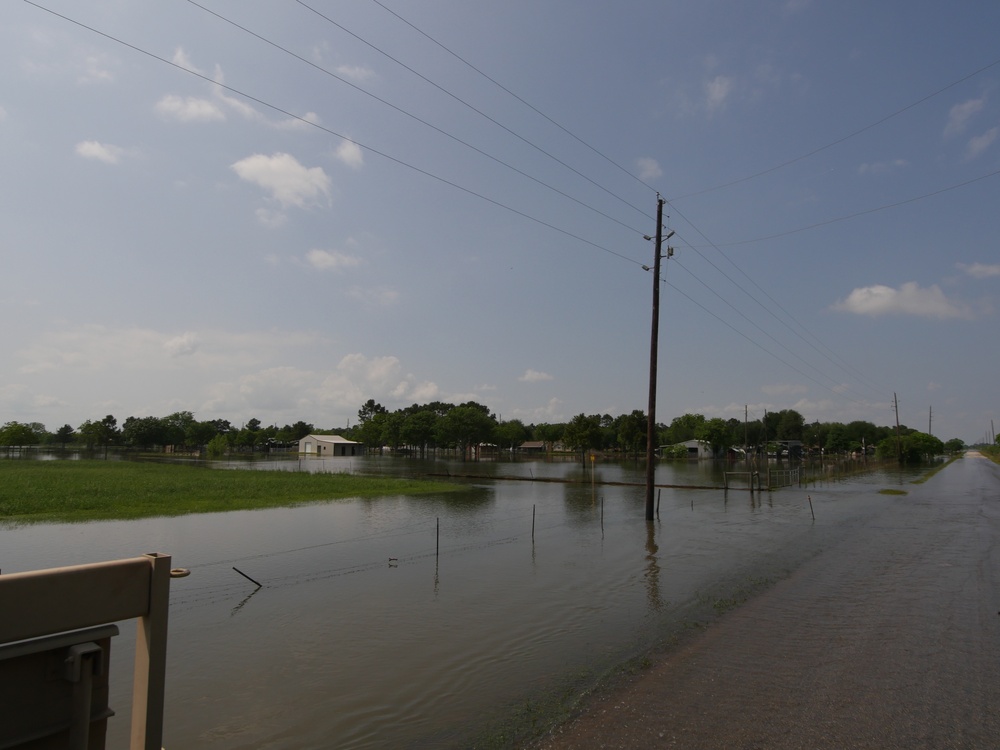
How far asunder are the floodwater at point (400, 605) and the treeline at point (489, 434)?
286 ft

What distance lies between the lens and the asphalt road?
6773 millimetres

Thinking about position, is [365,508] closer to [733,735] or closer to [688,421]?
[733,735]

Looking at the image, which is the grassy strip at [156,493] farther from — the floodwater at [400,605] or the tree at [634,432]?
the tree at [634,432]

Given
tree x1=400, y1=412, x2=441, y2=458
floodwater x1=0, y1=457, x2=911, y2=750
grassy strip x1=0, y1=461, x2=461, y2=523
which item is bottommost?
grassy strip x1=0, y1=461, x2=461, y2=523

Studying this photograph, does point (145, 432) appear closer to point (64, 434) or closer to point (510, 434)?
point (64, 434)

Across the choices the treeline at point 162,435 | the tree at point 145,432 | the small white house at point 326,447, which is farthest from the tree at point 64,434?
the small white house at point 326,447

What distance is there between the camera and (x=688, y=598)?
13.9 meters

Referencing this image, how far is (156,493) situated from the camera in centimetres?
3403

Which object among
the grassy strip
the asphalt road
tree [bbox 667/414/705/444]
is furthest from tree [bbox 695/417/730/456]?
the asphalt road

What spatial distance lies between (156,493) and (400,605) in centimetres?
2697

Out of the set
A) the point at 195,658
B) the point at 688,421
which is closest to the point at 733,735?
the point at 195,658

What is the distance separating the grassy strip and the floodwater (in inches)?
123

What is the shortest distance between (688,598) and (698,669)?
5216mm

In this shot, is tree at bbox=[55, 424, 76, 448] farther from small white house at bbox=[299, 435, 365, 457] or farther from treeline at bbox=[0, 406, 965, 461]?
small white house at bbox=[299, 435, 365, 457]
